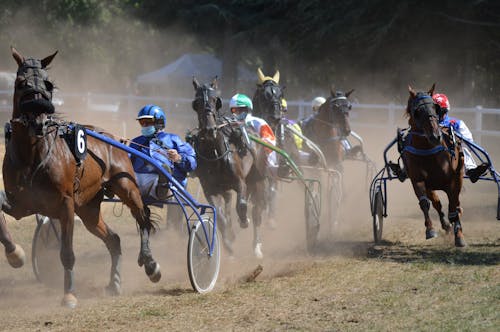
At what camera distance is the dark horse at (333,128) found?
14.6 meters

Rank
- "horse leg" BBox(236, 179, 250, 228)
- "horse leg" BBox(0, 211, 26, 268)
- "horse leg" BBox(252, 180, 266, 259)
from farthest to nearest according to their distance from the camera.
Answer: "horse leg" BBox(252, 180, 266, 259)
"horse leg" BBox(236, 179, 250, 228)
"horse leg" BBox(0, 211, 26, 268)

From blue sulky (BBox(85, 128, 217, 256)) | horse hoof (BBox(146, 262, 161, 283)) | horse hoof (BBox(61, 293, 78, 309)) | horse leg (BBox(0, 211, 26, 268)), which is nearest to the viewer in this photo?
horse hoof (BBox(61, 293, 78, 309))

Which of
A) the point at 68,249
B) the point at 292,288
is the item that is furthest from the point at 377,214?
the point at 68,249

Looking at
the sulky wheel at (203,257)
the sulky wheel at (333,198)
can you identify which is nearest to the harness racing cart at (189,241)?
the sulky wheel at (203,257)

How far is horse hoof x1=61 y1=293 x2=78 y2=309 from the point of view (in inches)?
297

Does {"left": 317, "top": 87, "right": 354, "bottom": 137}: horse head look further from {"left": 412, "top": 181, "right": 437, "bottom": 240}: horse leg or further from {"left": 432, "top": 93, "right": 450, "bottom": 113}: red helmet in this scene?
{"left": 412, "top": 181, "right": 437, "bottom": 240}: horse leg

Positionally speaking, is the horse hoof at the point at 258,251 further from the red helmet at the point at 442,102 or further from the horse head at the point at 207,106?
the red helmet at the point at 442,102

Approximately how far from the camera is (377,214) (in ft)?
37.1

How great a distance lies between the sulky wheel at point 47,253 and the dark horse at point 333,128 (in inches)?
253

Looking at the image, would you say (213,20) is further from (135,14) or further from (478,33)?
(478,33)

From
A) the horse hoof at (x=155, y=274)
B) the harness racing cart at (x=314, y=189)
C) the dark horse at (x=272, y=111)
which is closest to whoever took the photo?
the horse hoof at (x=155, y=274)

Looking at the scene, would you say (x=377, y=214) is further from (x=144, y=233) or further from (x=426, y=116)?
(x=144, y=233)

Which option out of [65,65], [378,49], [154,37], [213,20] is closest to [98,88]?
[154,37]

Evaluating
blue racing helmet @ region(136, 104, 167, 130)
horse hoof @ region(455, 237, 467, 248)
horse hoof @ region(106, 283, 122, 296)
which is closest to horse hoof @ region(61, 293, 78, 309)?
horse hoof @ region(106, 283, 122, 296)
